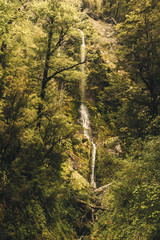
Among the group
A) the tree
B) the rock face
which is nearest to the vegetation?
the tree

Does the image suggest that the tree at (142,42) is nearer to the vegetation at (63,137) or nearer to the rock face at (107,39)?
the vegetation at (63,137)

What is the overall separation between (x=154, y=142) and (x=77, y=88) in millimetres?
12925

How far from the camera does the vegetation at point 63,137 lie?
5363 millimetres

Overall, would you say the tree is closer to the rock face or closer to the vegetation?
the vegetation

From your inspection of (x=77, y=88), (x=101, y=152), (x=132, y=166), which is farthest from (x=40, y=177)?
(x=77, y=88)

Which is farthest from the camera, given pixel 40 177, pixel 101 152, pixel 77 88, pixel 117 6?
pixel 117 6

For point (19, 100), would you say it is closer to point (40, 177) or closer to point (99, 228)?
point (40, 177)

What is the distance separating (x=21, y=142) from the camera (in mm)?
5395

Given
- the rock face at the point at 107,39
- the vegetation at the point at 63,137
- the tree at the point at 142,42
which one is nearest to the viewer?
the vegetation at the point at 63,137

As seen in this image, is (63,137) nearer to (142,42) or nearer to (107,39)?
(142,42)

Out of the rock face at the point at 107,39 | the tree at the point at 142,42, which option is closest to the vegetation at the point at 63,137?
the tree at the point at 142,42

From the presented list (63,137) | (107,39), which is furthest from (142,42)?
(107,39)

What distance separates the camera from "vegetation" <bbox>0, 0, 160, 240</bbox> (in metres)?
5.36

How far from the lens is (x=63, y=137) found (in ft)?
25.2
